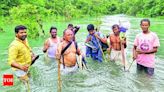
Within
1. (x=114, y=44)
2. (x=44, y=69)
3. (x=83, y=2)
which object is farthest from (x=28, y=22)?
(x=83, y=2)

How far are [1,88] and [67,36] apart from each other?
A: 235 cm

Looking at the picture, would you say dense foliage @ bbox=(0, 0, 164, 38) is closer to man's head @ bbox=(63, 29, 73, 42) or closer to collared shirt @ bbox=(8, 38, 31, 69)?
man's head @ bbox=(63, 29, 73, 42)

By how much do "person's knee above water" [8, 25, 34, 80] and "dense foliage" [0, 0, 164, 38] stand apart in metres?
10.1

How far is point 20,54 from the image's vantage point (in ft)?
23.1

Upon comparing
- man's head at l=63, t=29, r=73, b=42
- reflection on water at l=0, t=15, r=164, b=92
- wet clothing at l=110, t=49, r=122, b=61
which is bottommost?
reflection on water at l=0, t=15, r=164, b=92

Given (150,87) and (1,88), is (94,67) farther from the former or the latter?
(1,88)

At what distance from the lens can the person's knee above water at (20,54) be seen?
6785 mm

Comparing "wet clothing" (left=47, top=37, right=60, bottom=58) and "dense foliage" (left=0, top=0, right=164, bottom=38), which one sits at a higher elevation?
Answer: "dense foliage" (left=0, top=0, right=164, bottom=38)

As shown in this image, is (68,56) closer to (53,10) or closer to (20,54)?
(20,54)

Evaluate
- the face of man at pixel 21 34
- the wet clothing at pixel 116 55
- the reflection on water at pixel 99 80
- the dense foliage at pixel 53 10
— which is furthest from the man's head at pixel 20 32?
the dense foliage at pixel 53 10

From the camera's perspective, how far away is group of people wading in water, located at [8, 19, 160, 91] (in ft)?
23.0

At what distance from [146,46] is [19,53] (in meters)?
3.31

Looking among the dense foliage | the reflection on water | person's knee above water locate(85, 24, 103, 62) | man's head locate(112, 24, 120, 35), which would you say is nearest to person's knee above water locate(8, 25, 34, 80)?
the reflection on water

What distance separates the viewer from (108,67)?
1092 centimetres
